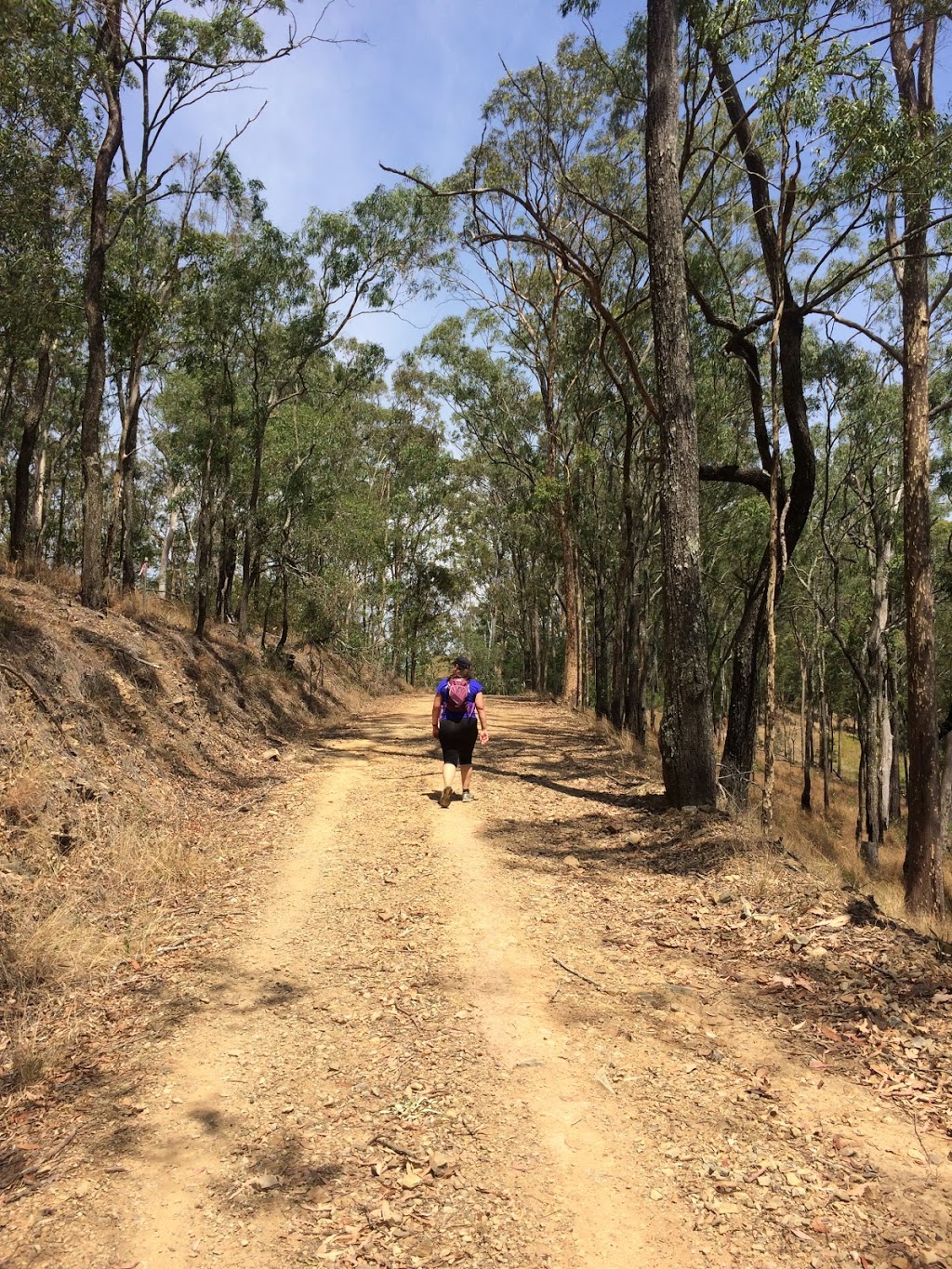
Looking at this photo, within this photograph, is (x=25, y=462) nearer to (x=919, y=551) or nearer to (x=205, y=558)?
(x=205, y=558)

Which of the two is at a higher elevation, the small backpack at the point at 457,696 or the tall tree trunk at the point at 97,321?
the tall tree trunk at the point at 97,321

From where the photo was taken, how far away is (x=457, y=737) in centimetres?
950

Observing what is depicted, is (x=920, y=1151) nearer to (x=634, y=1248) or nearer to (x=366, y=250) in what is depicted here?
(x=634, y=1248)

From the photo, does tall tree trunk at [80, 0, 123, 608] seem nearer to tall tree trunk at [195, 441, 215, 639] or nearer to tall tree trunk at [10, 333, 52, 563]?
tall tree trunk at [10, 333, 52, 563]

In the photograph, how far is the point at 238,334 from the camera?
57.6 ft

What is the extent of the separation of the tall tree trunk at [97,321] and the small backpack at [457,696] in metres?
6.41

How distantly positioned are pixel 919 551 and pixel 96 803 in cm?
1074

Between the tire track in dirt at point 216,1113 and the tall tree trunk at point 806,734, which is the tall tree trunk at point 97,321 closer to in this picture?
the tire track in dirt at point 216,1113

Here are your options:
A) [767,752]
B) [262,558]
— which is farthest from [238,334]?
[767,752]

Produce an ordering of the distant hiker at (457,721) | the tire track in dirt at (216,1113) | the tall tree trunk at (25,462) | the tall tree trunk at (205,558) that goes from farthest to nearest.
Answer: the tall tree trunk at (205,558) < the tall tree trunk at (25,462) < the distant hiker at (457,721) < the tire track in dirt at (216,1113)

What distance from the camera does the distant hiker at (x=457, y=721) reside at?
9.47 metres

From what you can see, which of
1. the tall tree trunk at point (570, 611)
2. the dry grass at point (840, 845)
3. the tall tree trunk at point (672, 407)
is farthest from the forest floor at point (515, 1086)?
the tall tree trunk at point (570, 611)

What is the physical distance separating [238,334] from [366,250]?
343cm

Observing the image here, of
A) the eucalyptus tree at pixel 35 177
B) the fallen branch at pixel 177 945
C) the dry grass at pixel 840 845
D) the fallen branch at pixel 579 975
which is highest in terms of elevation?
the eucalyptus tree at pixel 35 177
